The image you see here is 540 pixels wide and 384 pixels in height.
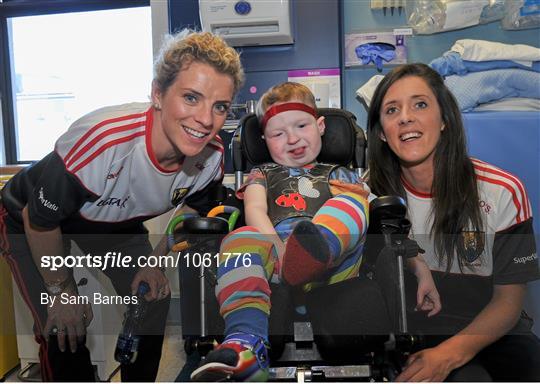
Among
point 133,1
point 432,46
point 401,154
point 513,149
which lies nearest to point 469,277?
point 401,154

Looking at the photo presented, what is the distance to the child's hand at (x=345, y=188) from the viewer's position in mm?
1150

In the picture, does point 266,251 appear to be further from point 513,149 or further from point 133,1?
point 133,1

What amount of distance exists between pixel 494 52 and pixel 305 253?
1.50m

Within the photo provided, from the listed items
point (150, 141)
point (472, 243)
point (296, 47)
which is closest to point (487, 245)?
point (472, 243)

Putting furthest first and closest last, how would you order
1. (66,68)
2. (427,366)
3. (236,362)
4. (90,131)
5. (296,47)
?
(66,68) < (296,47) < (90,131) < (427,366) < (236,362)

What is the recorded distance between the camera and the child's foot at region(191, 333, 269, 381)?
75 cm

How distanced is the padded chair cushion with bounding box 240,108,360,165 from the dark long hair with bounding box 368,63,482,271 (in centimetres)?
12

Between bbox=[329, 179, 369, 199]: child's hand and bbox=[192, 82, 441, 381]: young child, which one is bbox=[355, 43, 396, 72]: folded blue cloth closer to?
bbox=[192, 82, 441, 381]: young child

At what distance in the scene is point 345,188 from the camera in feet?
3.93

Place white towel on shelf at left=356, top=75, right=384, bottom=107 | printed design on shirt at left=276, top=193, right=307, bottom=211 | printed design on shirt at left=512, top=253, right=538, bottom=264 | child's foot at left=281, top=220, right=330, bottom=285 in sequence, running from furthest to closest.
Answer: white towel on shelf at left=356, top=75, right=384, bottom=107
printed design on shirt at left=276, top=193, right=307, bottom=211
printed design on shirt at left=512, top=253, right=538, bottom=264
child's foot at left=281, top=220, right=330, bottom=285

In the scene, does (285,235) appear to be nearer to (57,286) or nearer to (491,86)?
(57,286)

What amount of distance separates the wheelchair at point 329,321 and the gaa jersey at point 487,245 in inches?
8.0

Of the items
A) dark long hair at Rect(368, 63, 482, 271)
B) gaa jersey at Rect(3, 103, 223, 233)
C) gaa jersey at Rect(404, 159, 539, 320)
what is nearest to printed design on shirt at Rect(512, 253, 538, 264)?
gaa jersey at Rect(404, 159, 539, 320)

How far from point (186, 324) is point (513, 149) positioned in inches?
52.7
